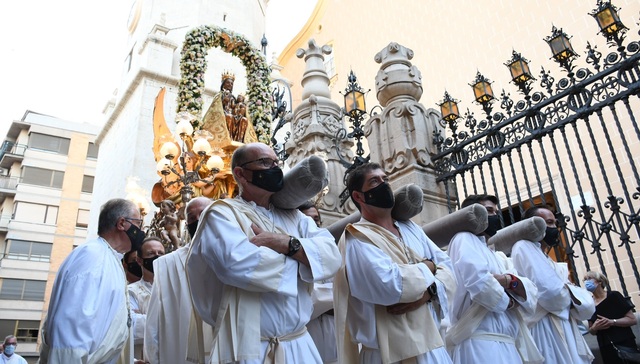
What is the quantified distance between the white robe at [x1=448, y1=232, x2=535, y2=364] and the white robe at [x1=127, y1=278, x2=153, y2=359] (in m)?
2.69

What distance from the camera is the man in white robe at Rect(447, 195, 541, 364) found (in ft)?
10.9

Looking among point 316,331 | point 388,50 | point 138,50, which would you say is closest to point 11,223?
point 138,50

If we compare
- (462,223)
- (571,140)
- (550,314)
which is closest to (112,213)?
(462,223)

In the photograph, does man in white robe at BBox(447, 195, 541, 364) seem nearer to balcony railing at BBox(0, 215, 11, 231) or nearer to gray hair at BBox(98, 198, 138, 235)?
gray hair at BBox(98, 198, 138, 235)

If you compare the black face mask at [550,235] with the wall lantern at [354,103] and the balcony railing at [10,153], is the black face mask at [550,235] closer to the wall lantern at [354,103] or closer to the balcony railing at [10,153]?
the wall lantern at [354,103]

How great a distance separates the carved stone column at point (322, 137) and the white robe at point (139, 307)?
11.4 feet

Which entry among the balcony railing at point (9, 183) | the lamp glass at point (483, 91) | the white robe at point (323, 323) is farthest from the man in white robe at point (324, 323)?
the balcony railing at point (9, 183)

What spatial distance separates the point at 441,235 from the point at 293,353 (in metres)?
1.95

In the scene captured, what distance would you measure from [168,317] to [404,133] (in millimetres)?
4433

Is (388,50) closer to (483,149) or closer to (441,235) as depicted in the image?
(483,149)

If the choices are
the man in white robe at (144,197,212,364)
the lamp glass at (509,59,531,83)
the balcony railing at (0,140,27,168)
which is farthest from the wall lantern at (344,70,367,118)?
the balcony railing at (0,140,27,168)

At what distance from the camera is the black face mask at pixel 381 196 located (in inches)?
128

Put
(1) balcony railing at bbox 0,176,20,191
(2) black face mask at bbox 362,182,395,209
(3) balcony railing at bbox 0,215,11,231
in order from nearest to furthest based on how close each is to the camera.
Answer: (2) black face mask at bbox 362,182,395,209
(3) balcony railing at bbox 0,215,11,231
(1) balcony railing at bbox 0,176,20,191

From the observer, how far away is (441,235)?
13.3ft
